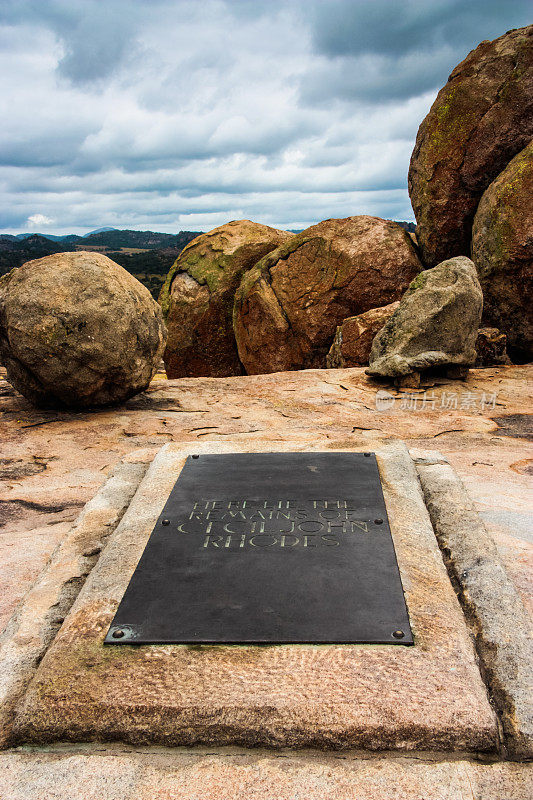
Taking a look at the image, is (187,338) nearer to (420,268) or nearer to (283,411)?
(420,268)

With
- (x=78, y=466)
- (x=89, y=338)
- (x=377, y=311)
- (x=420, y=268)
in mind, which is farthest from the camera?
(x=420, y=268)

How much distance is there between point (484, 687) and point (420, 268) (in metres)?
6.81

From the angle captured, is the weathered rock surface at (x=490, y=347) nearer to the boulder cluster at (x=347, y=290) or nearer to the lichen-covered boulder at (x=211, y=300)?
the boulder cluster at (x=347, y=290)

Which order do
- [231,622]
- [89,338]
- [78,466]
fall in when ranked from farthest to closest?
1. [89,338]
2. [78,466]
3. [231,622]

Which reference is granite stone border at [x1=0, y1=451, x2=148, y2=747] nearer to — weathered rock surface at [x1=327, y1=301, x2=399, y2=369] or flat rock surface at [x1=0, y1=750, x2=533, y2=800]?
flat rock surface at [x1=0, y1=750, x2=533, y2=800]

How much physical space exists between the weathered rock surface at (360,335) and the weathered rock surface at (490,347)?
1011mm

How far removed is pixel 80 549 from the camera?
2.18 m

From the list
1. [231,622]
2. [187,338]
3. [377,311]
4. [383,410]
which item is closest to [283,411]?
[383,410]

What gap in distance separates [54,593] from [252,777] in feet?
3.08

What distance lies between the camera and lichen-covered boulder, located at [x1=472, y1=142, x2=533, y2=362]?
6.14 meters

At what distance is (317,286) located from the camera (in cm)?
782

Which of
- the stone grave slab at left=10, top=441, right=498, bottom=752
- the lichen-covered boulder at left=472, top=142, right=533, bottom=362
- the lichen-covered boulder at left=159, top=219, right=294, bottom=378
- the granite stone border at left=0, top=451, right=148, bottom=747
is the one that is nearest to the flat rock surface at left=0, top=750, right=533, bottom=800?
the stone grave slab at left=10, top=441, right=498, bottom=752

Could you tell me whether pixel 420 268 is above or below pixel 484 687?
above

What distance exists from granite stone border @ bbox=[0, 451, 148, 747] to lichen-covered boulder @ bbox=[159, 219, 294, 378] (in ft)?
22.4
